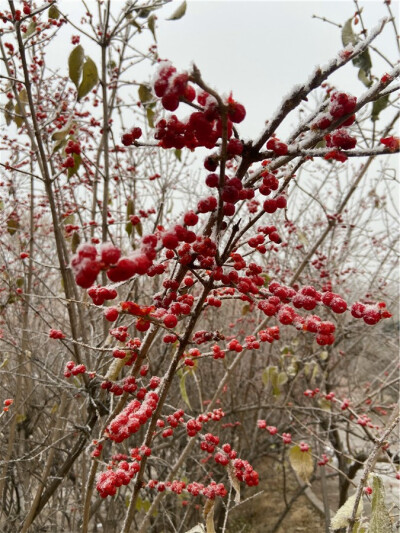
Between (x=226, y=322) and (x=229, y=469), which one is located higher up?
(x=226, y=322)

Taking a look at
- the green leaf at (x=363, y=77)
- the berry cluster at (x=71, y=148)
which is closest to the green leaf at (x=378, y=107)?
the green leaf at (x=363, y=77)

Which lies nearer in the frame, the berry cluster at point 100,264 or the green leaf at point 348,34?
the berry cluster at point 100,264

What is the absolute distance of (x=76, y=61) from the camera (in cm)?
202

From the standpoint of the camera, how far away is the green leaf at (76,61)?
2.01m

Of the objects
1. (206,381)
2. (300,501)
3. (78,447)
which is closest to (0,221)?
(78,447)

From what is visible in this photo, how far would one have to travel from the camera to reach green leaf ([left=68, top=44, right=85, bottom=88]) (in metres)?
2.01

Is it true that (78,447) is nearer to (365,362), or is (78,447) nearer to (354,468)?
(354,468)

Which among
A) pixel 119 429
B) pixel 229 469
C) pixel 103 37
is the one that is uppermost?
pixel 103 37

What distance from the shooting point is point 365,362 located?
9.70 metres

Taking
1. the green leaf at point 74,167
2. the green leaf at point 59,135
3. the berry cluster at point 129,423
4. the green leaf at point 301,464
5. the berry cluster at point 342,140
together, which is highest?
the green leaf at point 74,167

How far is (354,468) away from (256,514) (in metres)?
2.74

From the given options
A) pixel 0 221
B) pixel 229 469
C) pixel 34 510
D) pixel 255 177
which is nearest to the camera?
pixel 255 177

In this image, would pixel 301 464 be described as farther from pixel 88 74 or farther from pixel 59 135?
pixel 88 74

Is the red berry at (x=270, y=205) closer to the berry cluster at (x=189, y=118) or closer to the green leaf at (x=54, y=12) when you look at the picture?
the berry cluster at (x=189, y=118)
